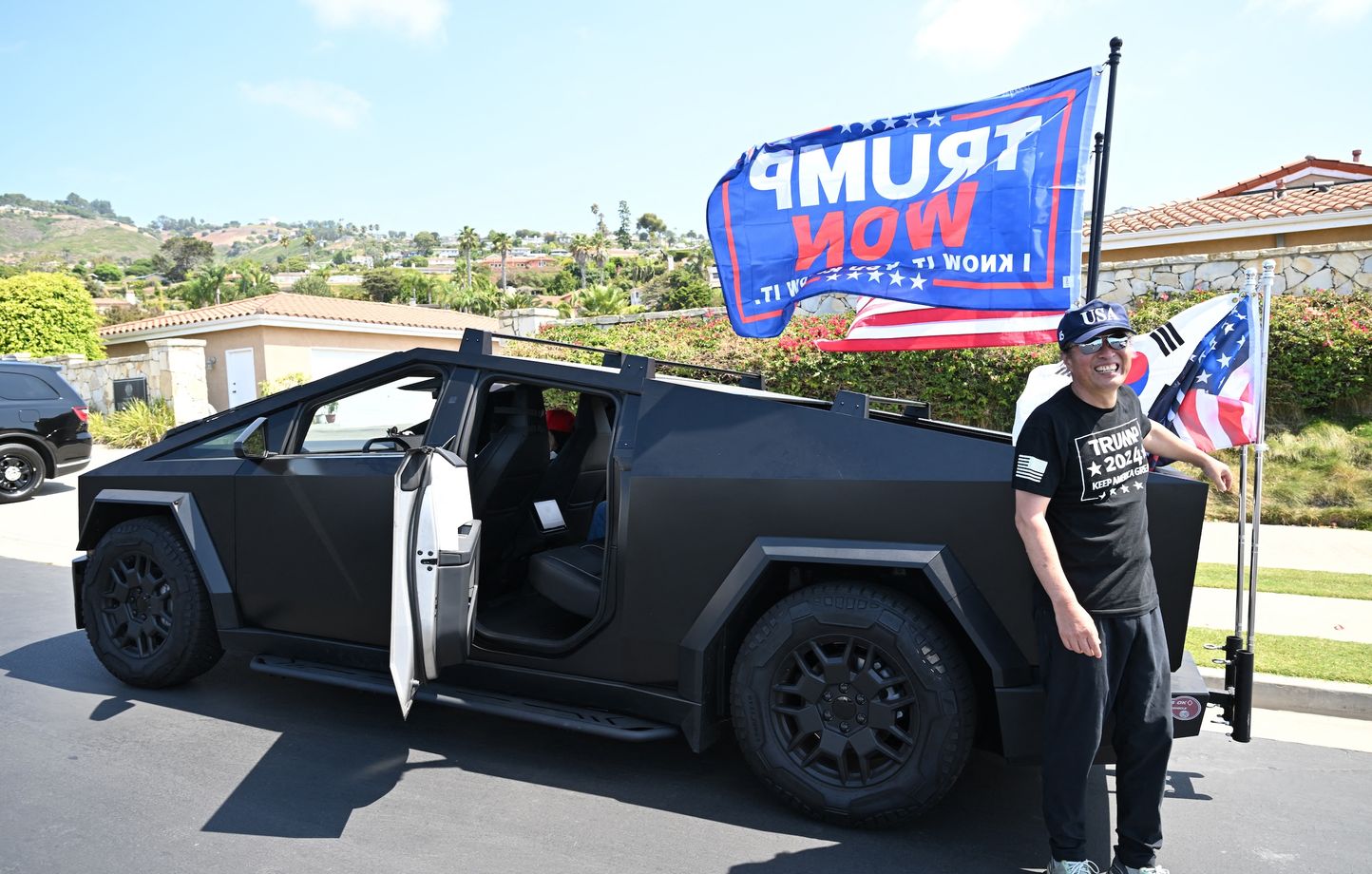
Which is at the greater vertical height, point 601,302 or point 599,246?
point 599,246

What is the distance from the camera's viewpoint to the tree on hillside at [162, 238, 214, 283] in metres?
129

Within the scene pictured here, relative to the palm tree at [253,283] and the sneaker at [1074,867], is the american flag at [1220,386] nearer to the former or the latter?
the sneaker at [1074,867]

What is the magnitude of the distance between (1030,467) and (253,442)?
3400 millimetres

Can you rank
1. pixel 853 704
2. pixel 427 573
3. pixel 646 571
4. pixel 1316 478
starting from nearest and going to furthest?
pixel 853 704, pixel 427 573, pixel 646 571, pixel 1316 478

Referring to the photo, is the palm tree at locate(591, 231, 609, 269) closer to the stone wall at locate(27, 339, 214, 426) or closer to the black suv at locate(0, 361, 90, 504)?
the stone wall at locate(27, 339, 214, 426)

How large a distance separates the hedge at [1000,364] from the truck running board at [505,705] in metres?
7.36

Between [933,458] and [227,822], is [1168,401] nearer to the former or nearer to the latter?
[933,458]

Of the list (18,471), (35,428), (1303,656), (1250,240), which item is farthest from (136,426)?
(1250,240)

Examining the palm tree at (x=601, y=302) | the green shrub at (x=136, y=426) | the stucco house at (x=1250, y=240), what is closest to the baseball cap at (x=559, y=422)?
the stucco house at (x=1250, y=240)

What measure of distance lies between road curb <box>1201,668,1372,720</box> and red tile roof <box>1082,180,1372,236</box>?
1348cm

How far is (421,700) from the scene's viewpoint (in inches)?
147

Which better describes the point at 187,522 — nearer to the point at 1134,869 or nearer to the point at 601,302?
the point at 1134,869

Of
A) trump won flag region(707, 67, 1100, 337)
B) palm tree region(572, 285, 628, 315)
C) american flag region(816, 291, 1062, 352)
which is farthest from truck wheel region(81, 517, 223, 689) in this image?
palm tree region(572, 285, 628, 315)

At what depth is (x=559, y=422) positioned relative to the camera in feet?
17.0
